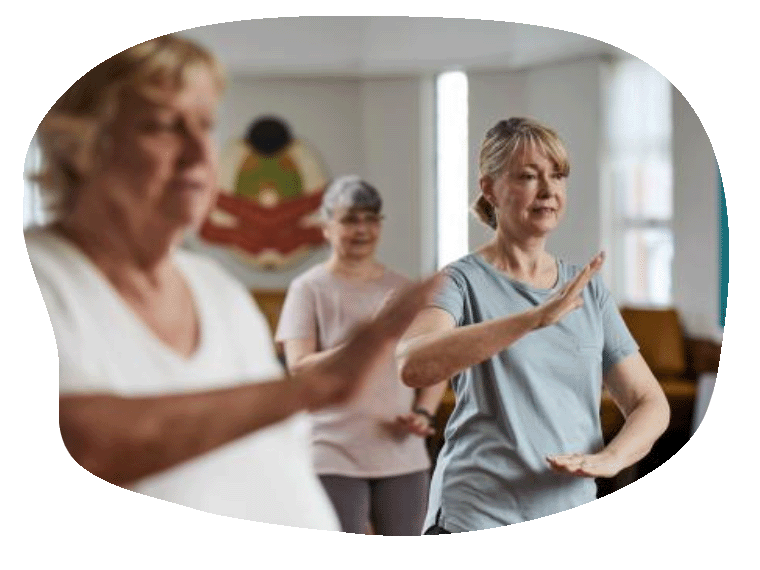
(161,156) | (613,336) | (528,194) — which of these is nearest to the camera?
(161,156)

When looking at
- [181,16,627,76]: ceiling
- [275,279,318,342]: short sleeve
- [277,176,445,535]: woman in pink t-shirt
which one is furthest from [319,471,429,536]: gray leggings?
[181,16,627,76]: ceiling

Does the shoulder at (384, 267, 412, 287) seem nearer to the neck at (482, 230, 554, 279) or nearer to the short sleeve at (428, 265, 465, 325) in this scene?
the short sleeve at (428, 265, 465, 325)

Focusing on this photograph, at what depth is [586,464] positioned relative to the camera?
9.10ft

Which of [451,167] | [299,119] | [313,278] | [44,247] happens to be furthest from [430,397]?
[44,247]

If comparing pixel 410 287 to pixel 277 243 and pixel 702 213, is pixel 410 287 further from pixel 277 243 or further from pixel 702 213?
pixel 702 213

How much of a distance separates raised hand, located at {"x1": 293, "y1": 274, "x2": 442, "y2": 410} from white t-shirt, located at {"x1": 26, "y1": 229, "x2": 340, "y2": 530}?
0.05 m

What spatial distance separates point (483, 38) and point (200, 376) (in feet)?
2.43

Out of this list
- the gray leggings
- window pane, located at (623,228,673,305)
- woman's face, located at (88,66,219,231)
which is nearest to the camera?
woman's face, located at (88,66,219,231)

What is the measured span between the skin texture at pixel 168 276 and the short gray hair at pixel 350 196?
157 millimetres

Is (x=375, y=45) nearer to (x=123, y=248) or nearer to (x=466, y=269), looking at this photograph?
(x=466, y=269)

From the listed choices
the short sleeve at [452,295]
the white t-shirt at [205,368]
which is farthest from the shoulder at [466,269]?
the white t-shirt at [205,368]

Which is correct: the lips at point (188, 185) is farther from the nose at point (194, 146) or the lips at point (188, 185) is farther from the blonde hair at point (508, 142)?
the blonde hair at point (508, 142)

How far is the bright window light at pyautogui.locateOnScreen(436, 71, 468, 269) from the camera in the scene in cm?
268

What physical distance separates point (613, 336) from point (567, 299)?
5.0 inches
